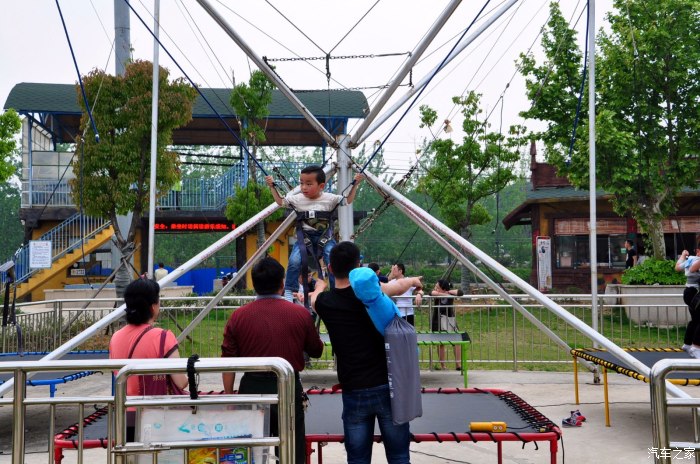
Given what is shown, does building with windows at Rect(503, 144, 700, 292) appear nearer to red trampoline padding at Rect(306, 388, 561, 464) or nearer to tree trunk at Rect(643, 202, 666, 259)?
tree trunk at Rect(643, 202, 666, 259)

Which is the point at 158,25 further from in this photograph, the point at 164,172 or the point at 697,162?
the point at 697,162

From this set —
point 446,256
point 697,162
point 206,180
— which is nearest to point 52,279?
point 206,180

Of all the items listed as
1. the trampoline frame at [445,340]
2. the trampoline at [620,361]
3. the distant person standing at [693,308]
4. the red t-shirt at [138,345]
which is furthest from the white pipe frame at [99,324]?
the distant person standing at [693,308]

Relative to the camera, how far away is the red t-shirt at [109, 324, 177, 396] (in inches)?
162

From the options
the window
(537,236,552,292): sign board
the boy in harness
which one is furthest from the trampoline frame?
the window

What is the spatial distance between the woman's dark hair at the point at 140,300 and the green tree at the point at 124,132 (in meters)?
12.9

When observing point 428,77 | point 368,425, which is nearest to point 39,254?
point 428,77

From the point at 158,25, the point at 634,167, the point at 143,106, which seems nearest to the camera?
the point at 158,25

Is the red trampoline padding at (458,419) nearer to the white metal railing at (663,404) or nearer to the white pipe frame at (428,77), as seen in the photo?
the white metal railing at (663,404)

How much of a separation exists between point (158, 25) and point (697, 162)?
15484 millimetres

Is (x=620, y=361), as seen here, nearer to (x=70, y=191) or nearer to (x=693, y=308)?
(x=693, y=308)

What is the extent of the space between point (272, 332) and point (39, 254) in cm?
1516

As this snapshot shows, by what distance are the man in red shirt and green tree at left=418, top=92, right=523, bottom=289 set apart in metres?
17.0

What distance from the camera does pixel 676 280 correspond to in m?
17.2
